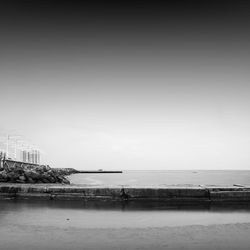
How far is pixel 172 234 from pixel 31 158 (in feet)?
259

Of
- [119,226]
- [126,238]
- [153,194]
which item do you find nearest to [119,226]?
[119,226]

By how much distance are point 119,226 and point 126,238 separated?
0.73 meters

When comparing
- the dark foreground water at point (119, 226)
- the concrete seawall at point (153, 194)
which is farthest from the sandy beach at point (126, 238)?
the concrete seawall at point (153, 194)

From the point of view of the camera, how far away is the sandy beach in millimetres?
3246

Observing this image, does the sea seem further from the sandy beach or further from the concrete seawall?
the concrete seawall

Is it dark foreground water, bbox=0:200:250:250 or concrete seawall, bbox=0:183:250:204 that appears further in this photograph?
concrete seawall, bbox=0:183:250:204

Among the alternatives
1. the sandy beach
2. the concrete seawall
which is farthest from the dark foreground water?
the concrete seawall

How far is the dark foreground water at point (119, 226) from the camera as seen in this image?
334 cm

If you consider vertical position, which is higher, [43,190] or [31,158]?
[31,158]

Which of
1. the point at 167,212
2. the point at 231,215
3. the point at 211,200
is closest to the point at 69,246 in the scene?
the point at 167,212

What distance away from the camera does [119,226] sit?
4.30 m

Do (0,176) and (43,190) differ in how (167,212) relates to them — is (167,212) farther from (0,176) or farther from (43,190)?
(0,176)

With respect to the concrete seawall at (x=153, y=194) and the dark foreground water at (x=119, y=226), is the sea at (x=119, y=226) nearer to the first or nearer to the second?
the dark foreground water at (x=119, y=226)

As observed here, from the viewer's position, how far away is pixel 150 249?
10.3 ft
